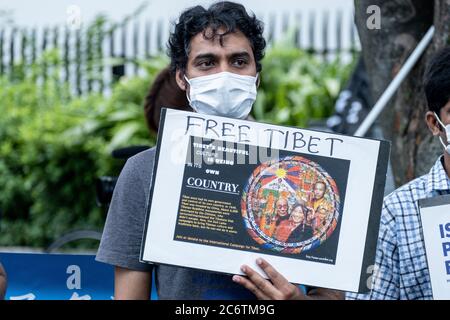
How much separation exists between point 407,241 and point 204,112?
0.91 metres

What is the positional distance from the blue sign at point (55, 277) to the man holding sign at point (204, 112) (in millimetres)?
1401

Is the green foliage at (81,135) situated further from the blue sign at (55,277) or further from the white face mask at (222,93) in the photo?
the white face mask at (222,93)

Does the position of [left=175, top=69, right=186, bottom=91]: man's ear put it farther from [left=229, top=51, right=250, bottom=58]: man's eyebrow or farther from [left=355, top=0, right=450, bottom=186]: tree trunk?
[left=355, top=0, right=450, bottom=186]: tree trunk

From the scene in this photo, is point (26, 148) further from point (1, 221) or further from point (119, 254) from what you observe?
point (119, 254)

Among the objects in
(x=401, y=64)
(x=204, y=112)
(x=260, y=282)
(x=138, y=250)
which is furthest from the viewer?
(x=401, y=64)

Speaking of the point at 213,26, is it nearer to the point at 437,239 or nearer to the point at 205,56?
the point at 205,56

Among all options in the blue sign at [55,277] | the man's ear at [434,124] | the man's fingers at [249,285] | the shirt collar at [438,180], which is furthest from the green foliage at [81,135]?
the man's fingers at [249,285]

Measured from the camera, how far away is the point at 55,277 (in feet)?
16.9

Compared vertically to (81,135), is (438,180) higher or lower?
lower

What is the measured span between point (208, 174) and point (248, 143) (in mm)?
176

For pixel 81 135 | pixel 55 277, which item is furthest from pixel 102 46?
pixel 55 277

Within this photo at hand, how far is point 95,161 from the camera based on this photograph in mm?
11703
